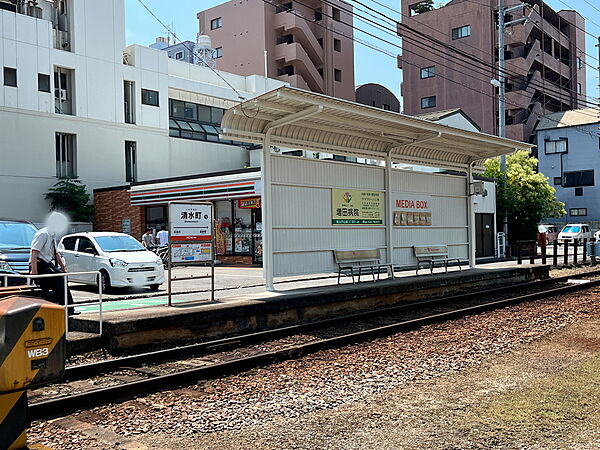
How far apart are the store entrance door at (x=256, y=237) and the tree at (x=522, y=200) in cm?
1268

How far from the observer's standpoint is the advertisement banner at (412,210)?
Answer: 56.2 ft

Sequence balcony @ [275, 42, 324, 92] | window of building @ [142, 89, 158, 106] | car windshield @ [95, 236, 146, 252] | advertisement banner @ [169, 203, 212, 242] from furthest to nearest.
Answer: balcony @ [275, 42, 324, 92] < window of building @ [142, 89, 158, 106] < car windshield @ [95, 236, 146, 252] < advertisement banner @ [169, 203, 212, 242]

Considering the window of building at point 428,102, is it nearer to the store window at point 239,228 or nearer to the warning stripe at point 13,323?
the store window at point 239,228

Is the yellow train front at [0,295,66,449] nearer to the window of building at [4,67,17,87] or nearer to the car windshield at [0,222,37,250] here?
the car windshield at [0,222,37,250]

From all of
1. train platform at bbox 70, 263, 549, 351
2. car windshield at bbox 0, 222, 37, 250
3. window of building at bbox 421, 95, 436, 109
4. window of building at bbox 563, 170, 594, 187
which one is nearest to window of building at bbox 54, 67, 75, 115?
train platform at bbox 70, 263, 549, 351

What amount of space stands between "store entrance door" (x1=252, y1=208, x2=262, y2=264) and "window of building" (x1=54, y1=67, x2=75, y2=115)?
13.2 m

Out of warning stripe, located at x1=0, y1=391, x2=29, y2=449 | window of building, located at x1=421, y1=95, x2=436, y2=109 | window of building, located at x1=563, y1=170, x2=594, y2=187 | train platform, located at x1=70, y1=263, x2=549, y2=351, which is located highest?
window of building, located at x1=421, y1=95, x2=436, y2=109

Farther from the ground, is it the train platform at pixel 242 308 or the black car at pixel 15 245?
the black car at pixel 15 245

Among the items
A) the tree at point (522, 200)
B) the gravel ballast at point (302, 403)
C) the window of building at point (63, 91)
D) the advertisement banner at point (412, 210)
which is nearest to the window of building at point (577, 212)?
the tree at point (522, 200)

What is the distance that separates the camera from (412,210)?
17.7m

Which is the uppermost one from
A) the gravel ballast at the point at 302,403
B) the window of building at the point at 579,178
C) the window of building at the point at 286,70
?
the window of building at the point at 286,70

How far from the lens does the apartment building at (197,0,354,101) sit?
5441cm

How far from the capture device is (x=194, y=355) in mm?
9227

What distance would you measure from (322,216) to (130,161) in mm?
25227
